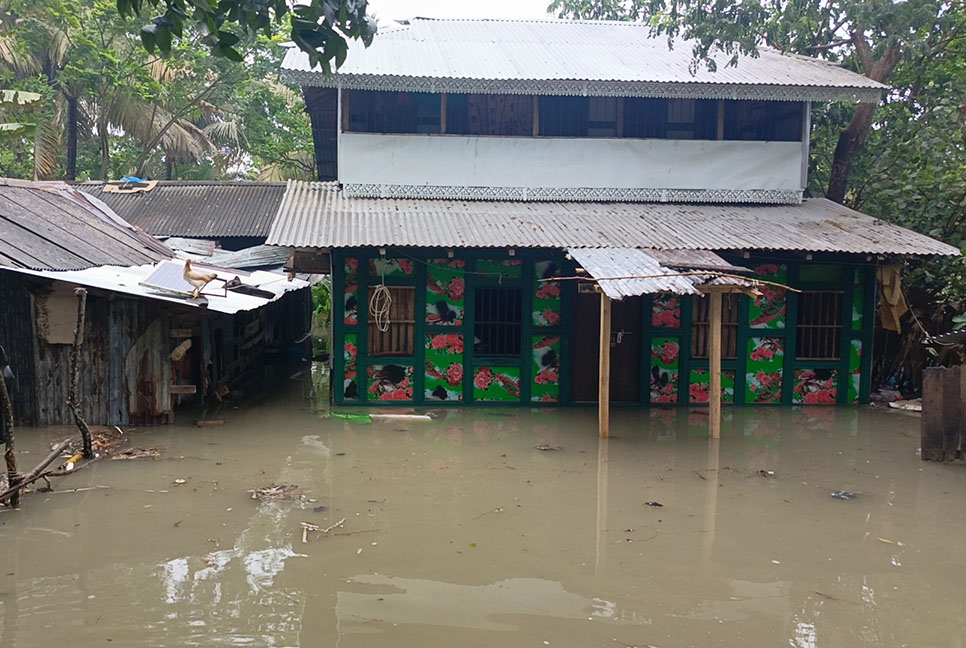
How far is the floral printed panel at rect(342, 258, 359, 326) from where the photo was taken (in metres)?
10.1

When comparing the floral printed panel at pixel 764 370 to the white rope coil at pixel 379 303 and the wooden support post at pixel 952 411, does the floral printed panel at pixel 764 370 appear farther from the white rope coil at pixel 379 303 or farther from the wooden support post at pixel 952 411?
the white rope coil at pixel 379 303

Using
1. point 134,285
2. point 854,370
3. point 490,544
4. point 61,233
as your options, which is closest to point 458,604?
point 490,544

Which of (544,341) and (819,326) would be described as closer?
(544,341)

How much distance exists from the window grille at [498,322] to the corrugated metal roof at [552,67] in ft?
9.92

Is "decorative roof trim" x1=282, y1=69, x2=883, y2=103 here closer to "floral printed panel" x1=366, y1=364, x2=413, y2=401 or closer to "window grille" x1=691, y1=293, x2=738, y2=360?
"window grille" x1=691, y1=293, x2=738, y2=360

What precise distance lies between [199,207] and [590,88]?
901 cm

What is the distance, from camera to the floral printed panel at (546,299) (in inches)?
411

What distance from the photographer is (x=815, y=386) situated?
10.8 m

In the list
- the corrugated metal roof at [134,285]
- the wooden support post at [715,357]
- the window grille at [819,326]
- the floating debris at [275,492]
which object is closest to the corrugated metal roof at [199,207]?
the corrugated metal roof at [134,285]

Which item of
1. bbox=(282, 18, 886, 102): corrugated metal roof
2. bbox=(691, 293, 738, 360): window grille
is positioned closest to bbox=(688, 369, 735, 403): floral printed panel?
bbox=(691, 293, 738, 360): window grille

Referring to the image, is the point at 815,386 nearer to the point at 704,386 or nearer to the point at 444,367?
the point at 704,386

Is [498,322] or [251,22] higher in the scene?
[251,22]

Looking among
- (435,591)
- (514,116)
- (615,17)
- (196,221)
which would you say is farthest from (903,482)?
(615,17)

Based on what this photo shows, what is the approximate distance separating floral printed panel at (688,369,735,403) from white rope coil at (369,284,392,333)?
4.25 m
